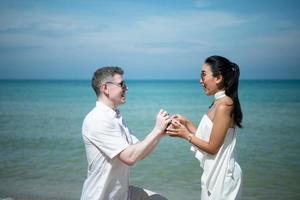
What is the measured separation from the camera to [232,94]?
447cm

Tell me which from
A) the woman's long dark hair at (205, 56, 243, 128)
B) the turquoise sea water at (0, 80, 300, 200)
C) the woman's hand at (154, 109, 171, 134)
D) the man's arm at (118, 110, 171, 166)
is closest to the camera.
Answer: the man's arm at (118, 110, 171, 166)

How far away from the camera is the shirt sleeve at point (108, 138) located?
13.8 ft

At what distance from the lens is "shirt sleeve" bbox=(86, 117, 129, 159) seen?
420 cm

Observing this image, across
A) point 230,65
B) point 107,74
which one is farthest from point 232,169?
point 107,74

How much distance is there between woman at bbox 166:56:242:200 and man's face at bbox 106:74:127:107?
0.69 meters

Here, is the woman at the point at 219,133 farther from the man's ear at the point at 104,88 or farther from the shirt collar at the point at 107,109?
the man's ear at the point at 104,88

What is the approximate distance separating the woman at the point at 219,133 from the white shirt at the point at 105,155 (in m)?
0.63

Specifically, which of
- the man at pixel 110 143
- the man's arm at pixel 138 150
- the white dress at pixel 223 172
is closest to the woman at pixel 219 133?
the white dress at pixel 223 172

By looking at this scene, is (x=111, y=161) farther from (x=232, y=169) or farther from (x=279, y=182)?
(x=279, y=182)

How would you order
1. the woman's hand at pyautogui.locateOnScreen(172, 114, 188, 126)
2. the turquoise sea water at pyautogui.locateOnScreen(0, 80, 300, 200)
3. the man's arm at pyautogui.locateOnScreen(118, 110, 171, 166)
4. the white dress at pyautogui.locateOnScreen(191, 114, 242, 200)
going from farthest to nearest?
the turquoise sea water at pyautogui.locateOnScreen(0, 80, 300, 200)
the woman's hand at pyautogui.locateOnScreen(172, 114, 188, 126)
the white dress at pyautogui.locateOnScreen(191, 114, 242, 200)
the man's arm at pyautogui.locateOnScreen(118, 110, 171, 166)

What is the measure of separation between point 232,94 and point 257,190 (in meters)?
5.95

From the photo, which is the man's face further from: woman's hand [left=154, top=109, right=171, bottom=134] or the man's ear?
woman's hand [left=154, top=109, right=171, bottom=134]

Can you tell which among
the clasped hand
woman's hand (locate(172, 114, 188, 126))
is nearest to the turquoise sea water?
woman's hand (locate(172, 114, 188, 126))

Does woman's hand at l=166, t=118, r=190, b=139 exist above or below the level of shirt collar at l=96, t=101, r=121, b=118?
below
